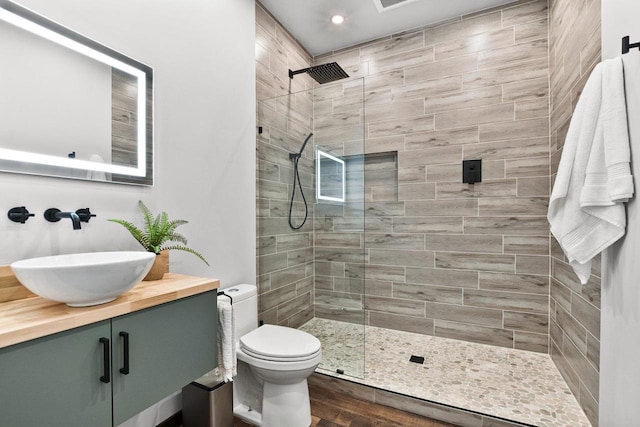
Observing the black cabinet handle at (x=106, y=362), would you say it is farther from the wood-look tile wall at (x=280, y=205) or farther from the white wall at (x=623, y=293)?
the white wall at (x=623, y=293)

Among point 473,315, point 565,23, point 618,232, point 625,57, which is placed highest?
point 565,23

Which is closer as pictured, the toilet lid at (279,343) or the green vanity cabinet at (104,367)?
the green vanity cabinet at (104,367)

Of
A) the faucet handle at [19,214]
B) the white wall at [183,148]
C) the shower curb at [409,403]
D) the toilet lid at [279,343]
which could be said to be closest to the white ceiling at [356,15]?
the white wall at [183,148]

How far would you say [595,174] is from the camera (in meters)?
1.40

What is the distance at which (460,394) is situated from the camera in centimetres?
194

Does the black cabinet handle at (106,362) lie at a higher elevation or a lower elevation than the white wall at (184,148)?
lower

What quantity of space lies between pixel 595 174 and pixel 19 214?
2.39m

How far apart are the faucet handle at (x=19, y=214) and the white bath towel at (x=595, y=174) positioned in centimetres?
234

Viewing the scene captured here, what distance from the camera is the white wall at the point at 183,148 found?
4.12ft

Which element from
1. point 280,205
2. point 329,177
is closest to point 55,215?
point 280,205

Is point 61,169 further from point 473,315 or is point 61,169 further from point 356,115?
point 473,315

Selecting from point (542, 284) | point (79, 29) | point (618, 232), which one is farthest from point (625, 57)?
point (79, 29)

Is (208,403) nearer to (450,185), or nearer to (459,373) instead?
(459,373)

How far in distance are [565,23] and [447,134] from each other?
1036 mm
